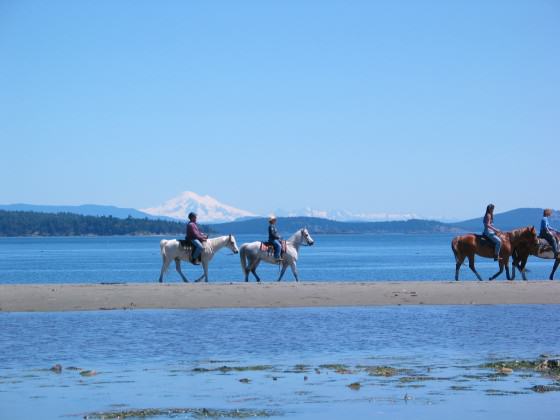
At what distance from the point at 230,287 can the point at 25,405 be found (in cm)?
1455

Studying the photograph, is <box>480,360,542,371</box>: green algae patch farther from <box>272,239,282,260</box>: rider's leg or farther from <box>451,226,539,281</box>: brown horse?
<box>272,239,282,260</box>: rider's leg

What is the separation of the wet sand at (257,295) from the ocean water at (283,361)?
98cm

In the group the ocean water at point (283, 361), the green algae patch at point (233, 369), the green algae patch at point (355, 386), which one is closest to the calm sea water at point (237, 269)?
the ocean water at point (283, 361)

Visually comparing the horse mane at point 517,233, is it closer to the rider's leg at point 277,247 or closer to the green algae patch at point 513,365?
the rider's leg at point 277,247

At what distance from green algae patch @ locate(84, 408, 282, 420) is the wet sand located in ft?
39.6

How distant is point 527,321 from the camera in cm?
2080

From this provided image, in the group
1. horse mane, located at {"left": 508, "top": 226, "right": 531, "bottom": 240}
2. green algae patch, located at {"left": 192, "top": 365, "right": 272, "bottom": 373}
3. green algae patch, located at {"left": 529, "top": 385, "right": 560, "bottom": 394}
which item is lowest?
green algae patch, located at {"left": 192, "top": 365, "right": 272, "bottom": 373}

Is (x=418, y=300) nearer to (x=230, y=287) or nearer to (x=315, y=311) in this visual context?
(x=315, y=311)

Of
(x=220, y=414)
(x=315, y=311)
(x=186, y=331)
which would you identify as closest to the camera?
(x=220, y=414)

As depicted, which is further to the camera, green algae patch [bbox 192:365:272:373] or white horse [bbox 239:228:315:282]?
white horse [bbox 239:228:315:282]

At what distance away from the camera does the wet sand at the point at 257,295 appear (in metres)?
23.9

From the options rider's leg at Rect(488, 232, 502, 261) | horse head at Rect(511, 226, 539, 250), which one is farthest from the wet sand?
horse head at Rect(511, 226, 539, 250)

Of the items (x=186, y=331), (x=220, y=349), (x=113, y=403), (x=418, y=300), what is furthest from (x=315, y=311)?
(x=113, y=403)

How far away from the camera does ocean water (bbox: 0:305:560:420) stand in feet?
38.8
